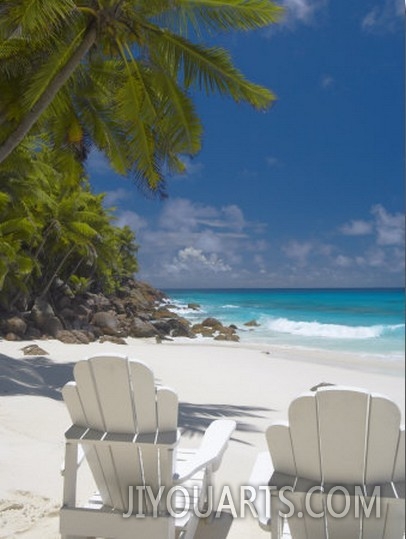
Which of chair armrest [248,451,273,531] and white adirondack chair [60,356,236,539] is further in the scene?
white adirondack chair [60,356,236,539]

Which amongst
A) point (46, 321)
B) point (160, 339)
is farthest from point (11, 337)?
point (160, 339)

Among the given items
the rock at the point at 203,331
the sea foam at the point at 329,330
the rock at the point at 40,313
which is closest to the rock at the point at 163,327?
the rock at the point at 203,331

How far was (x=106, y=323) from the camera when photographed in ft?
79.2

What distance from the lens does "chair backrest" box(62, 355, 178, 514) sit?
2982 mm

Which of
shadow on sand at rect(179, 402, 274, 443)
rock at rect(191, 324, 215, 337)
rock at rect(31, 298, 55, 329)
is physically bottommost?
shadow on sand at rect(179, 402, 274, 443)

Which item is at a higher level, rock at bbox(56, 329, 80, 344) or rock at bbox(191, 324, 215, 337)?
rock at bbox(191, 324, 215, 337)

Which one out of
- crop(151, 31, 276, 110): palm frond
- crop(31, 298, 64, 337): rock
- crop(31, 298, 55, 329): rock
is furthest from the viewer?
crop(31, 298, 55, 329): rock

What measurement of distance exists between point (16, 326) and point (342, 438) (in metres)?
18.1

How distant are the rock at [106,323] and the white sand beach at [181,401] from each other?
564cm

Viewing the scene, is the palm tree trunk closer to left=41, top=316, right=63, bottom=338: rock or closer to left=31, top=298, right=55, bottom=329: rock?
left=41, top=316, right=63, bottom=338: rock

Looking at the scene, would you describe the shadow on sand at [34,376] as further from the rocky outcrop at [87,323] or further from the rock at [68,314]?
the rock at [68,314]

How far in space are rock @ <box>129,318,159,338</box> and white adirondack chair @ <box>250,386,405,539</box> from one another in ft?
73.0

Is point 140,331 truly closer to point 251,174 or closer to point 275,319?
point 275,319

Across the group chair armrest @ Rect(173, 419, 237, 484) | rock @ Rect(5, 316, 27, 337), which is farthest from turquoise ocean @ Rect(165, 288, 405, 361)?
chair armrest @ Rect(173, 419, 237, 484)
